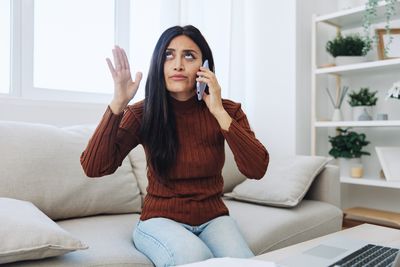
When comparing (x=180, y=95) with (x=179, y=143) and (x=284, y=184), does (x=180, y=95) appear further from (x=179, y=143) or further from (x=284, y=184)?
(x=284, y=184)

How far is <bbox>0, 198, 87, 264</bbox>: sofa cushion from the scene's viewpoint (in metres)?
0.88

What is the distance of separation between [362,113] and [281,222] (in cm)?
125

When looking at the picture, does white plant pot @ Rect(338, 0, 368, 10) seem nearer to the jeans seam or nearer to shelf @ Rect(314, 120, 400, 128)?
shelf @ Rect(314, 120, 400, 128)

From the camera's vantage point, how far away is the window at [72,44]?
1972mm

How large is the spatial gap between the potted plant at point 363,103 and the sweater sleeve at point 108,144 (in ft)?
5.66

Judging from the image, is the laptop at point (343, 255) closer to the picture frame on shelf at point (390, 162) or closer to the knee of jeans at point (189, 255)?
the knee of jeans at point (189, 255)

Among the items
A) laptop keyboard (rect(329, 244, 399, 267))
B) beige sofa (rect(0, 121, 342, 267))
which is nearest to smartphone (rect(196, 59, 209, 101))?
beige sofa (rect(0, 121, 342, 267))

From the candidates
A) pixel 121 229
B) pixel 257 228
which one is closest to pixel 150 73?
pixel 121 229

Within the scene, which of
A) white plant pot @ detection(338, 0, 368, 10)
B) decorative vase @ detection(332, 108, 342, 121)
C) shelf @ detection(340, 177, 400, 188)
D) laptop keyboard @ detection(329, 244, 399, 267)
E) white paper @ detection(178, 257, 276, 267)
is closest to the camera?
white paper @ detection(178, 257, 276, 267)

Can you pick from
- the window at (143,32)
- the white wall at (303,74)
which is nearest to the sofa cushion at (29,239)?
the window at (143,32)

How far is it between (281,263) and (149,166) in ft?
1.76

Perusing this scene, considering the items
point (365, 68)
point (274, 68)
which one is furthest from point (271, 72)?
point (365, 68)

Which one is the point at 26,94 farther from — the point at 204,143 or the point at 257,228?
the point at 257,228

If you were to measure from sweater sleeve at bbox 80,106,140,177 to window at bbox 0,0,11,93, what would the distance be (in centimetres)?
98
